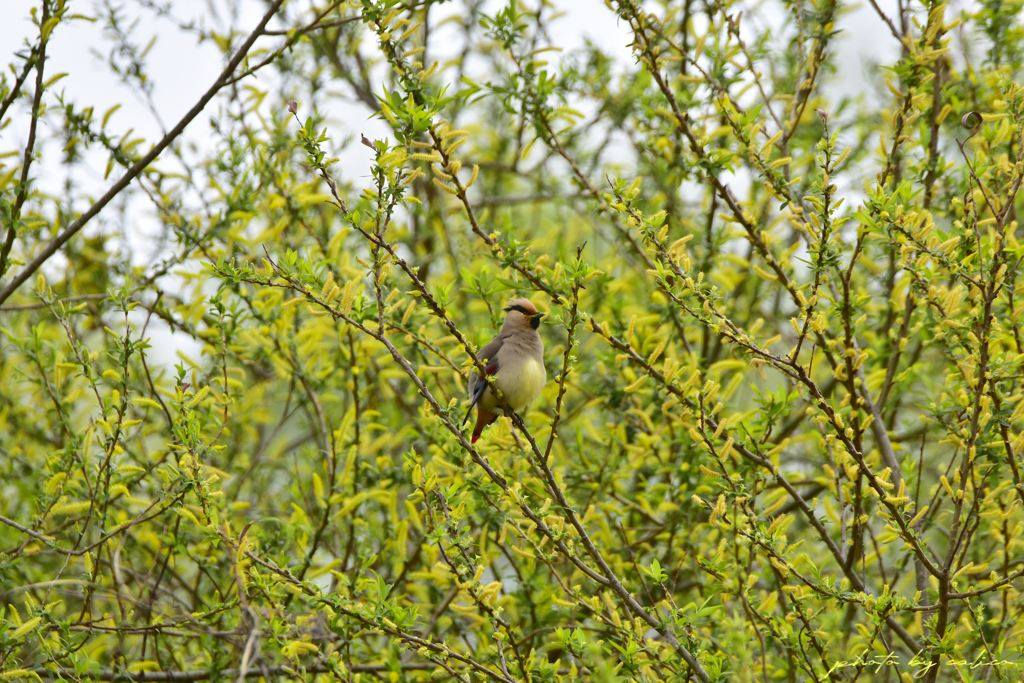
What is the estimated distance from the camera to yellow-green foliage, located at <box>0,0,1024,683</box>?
3473 mm

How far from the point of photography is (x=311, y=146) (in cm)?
342

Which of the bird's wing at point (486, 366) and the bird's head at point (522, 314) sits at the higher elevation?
the bird's head at point (522, 314)

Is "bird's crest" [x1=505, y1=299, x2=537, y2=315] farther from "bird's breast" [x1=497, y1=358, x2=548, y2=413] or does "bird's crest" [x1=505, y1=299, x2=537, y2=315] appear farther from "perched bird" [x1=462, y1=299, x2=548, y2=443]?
"bird's breast" [x1=497, y1=358, x2=548, y2=413]

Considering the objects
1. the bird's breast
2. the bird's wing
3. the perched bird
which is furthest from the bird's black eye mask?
the bird's breast

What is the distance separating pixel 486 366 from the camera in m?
4.70

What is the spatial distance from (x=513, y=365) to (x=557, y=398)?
91 cm

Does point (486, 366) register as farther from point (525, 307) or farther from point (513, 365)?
point (525, 307)

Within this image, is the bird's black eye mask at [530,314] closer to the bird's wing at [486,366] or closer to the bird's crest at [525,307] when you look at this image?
the bird's crest at [525,307]

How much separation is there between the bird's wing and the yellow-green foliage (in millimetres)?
271

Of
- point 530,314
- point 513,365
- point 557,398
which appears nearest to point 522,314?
point 530,314

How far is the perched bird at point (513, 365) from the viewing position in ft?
15.3

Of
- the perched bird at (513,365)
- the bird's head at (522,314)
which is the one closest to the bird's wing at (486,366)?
the perched bird at (513,365)

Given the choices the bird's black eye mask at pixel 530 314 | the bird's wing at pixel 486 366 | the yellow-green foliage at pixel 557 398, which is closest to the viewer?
the yellow-green foliage at pixel 557 398

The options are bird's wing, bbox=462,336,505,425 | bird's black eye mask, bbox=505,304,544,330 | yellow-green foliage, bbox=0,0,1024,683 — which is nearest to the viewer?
yellow-green foliage, bbox=0,0,1024,683
